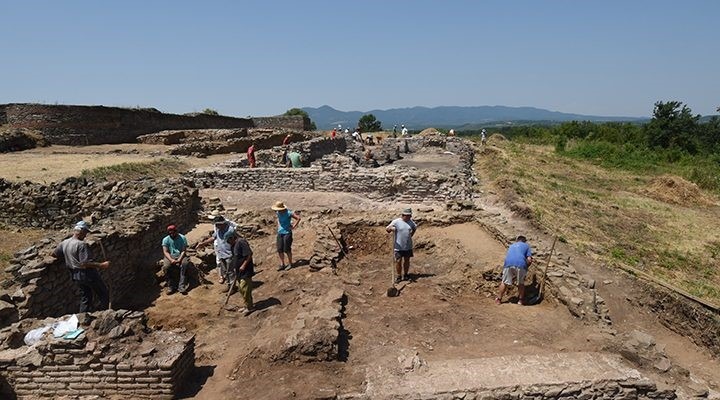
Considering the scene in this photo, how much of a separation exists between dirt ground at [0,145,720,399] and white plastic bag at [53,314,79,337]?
66.2 inches

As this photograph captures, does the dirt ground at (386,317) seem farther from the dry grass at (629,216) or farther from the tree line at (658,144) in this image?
the tree line at (658,144)

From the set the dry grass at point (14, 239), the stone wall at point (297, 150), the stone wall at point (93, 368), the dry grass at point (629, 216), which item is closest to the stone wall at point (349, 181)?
the stone wall at point (297, 150)

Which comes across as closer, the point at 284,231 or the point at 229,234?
the point at 229,234

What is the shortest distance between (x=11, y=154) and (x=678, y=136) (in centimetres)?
4844

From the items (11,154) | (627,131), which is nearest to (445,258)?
(11,154)

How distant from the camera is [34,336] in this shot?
20.7 ft

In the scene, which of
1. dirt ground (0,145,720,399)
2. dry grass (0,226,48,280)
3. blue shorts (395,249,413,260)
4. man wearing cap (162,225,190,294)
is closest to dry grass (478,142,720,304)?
dirt ground (0,145,720,399)

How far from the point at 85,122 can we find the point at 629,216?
29049 mm

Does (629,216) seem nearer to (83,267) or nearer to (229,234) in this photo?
(229,234)

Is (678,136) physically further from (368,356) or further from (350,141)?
(368,356)

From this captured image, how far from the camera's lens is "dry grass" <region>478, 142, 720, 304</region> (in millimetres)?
12797

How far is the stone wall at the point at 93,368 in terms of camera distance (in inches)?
232

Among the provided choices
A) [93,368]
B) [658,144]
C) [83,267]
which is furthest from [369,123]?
[93,368]

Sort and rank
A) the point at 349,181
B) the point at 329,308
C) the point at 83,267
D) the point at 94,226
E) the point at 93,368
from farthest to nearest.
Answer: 1. the point at 349,181
2. the point at 94,226
3. the point at 329,308
4. the point at 83,267
5. the point at 93,368
